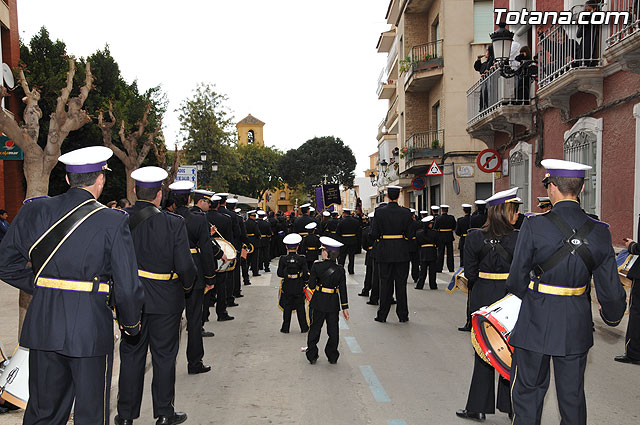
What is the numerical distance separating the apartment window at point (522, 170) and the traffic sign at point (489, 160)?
0.44 metres

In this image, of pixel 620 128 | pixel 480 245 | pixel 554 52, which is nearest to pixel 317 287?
pixel 480 245

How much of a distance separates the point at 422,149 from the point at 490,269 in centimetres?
2277

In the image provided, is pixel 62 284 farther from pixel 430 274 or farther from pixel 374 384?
pixel 430 274

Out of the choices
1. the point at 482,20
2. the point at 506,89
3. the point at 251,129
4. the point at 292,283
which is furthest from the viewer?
the point at 251,129

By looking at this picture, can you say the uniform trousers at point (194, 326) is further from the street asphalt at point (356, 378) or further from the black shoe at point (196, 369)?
the street asphalt at point (356, 378)

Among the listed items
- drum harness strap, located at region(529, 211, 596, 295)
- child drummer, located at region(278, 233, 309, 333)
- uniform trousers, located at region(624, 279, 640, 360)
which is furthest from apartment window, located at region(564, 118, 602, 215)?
drum harness strap, located at region(529, 211, 596, 295)

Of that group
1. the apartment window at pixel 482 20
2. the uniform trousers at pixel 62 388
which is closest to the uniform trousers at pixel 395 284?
the uniform trousers at pixel 62 388

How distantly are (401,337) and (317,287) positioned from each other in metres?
2.03

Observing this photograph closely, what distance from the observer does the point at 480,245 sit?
5504mm

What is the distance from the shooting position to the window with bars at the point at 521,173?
16812 mm

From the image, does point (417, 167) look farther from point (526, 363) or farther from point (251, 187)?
point (251, 187)

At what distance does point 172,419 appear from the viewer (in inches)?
202

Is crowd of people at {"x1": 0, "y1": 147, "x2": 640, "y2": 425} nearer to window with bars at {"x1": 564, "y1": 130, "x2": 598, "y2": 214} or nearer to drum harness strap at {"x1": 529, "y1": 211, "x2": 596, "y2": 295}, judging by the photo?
drum harness strap at {"x1": 529, "y1": 211, "x2": 596, "y2": 295}

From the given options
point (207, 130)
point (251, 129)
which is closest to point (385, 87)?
point (207, 130)
